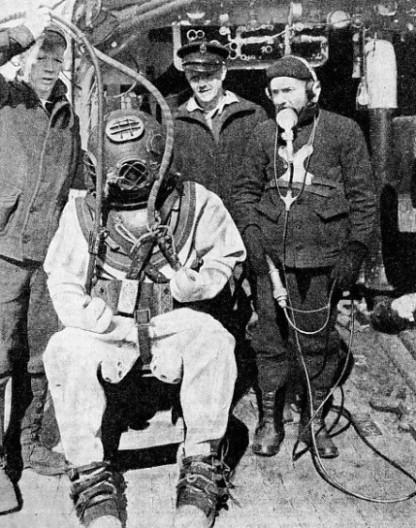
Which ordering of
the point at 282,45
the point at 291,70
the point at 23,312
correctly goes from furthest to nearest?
1. the point at 282,45
2. the point at 23,312
3. the point at 291,70

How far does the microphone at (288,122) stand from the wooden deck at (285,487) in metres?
1.67

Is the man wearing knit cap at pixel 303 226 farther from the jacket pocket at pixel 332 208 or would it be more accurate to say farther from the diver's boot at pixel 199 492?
the diver's boot at pixel 199 492

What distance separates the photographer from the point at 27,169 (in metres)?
3.96

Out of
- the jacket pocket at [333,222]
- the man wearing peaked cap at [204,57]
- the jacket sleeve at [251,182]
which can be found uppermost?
the man wearing peaked cap at [204,57]

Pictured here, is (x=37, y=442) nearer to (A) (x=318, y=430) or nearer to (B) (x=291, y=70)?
(A) (x=318, y=430)

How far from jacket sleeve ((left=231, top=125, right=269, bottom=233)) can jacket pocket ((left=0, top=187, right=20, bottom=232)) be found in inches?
47.6

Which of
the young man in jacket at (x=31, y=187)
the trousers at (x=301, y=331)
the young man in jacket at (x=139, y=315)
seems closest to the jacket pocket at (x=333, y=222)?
the trousers at (x=301, y=331)

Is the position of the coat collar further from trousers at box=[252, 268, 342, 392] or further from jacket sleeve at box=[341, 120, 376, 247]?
trousers at box=[252, 268, 342, 392]

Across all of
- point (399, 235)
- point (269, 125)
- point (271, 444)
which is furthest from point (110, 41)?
point (271, 444)

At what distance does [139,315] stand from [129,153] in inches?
31.8

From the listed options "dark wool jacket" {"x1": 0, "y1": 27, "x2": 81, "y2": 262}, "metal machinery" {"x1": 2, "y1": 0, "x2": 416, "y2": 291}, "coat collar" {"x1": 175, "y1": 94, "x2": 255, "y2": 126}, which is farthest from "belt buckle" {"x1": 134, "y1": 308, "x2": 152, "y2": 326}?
"metal machinery" {"x1": 2, "y1": 0, "x2": 416, "y2": 291}

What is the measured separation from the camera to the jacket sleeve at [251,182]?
4.08 metres

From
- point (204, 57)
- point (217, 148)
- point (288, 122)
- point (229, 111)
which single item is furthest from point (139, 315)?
point (204, 57)

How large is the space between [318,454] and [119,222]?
167 centimetres
